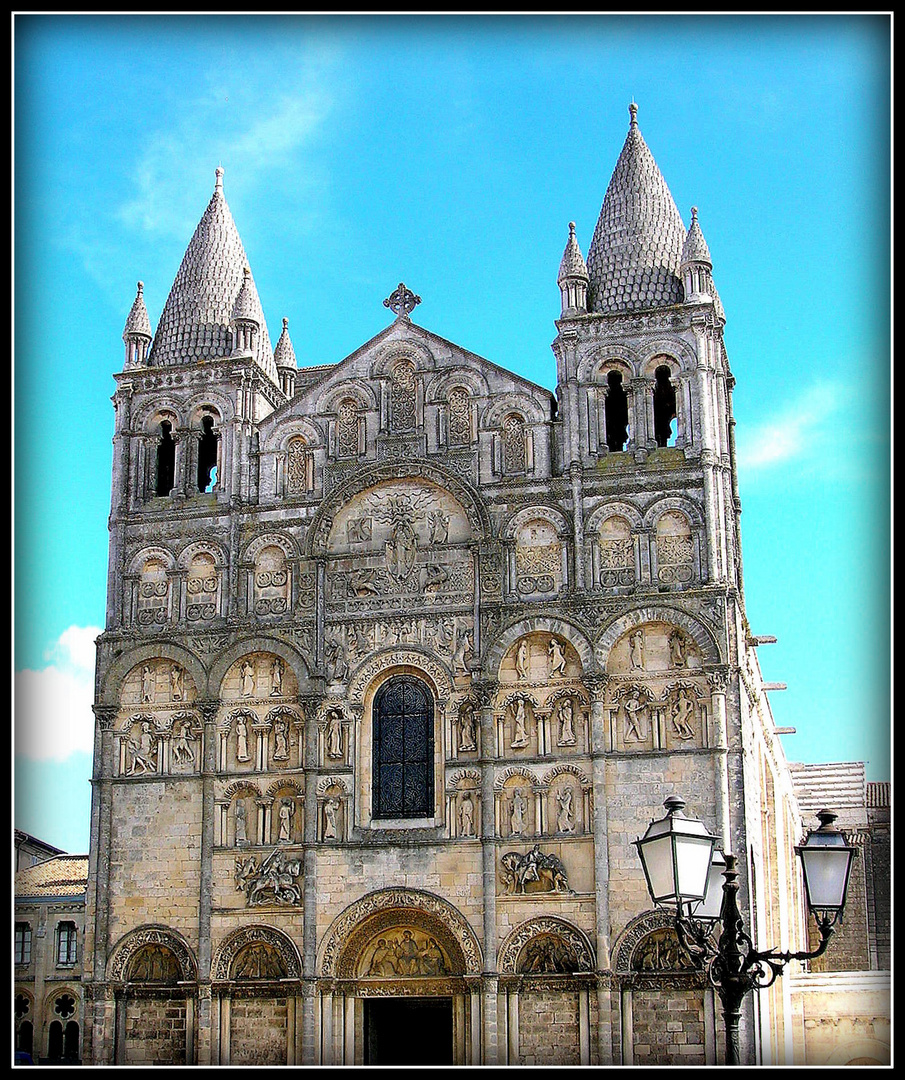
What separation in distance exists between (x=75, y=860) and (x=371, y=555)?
58.3ft

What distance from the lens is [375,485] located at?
104ft

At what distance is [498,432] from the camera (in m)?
31.6

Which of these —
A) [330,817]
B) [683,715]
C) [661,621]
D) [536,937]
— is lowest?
[536,937]

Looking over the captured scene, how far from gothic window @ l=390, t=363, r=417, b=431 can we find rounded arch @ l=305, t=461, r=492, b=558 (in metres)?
1.01

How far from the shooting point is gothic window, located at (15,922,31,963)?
4012cm

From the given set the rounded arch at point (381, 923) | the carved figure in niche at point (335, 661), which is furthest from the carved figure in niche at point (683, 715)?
the carved figure in niche at point (335, 661)

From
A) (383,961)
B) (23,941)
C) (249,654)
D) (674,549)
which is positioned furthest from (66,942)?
(674,549)

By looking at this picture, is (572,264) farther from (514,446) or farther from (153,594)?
(153,594)

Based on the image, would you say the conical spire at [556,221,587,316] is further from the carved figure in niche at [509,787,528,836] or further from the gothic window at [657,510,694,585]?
the carved figure in niche at [509,787,528,836]

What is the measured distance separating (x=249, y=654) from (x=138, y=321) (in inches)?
334

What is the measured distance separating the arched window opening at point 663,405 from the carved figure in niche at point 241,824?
11.2 m

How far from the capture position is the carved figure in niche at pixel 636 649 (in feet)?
96.2

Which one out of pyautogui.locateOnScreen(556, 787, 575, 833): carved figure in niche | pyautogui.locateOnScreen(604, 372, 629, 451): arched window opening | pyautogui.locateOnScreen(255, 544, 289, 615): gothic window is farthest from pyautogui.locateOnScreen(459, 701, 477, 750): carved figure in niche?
pyautogui.locateOnScreen(604, 372, 629, 451): arched window opening

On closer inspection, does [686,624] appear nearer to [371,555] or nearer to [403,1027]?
[371,555]
